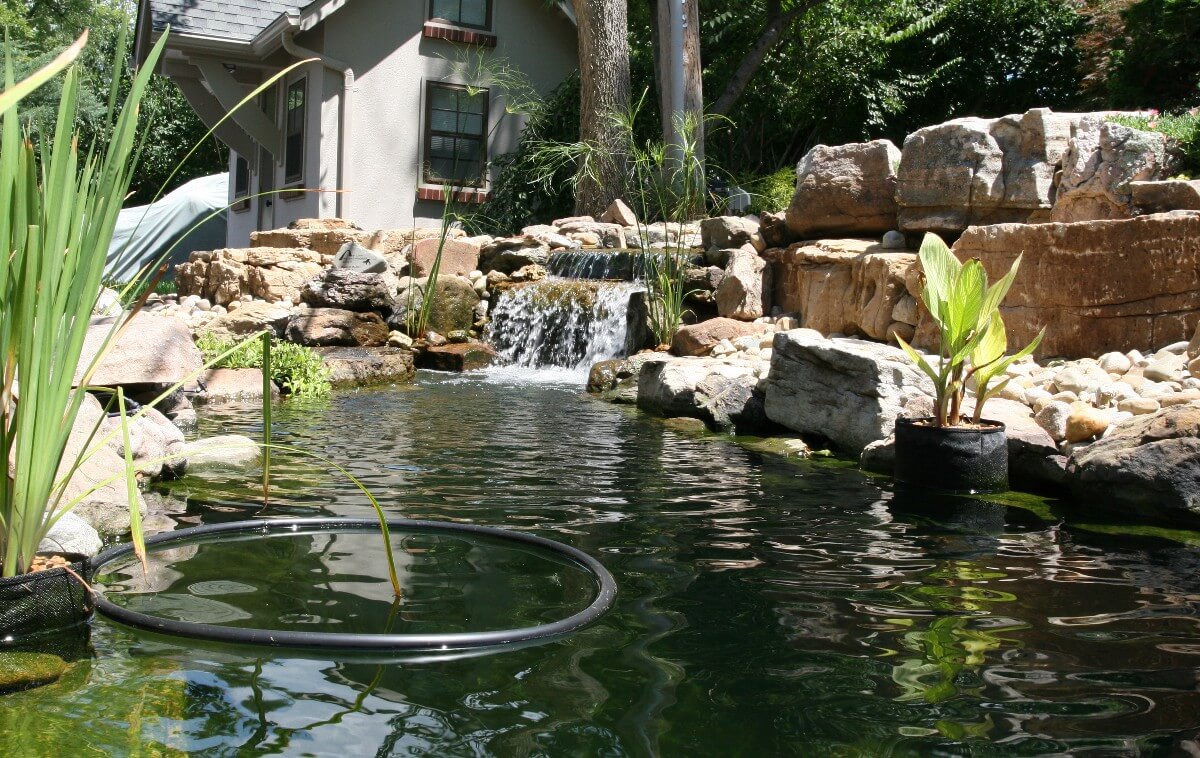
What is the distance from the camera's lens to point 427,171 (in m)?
16.6

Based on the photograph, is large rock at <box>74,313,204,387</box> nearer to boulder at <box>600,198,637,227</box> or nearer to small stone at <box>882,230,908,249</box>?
small stone at <box>882,230,908,249</box>

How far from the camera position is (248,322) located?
36.6 feet

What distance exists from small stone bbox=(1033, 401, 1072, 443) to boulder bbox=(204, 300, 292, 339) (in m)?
7.59

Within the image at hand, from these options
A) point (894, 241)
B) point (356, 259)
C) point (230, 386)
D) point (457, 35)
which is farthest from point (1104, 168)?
point (457, 35)

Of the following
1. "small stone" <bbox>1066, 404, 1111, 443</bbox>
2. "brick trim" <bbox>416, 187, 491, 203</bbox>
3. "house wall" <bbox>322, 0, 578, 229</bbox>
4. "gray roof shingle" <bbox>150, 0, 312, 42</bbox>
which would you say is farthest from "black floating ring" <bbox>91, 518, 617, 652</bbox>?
"gray roof shingle" <bbox>150, 0, 312, 42</bbox>

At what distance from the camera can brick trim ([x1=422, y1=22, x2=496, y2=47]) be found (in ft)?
53.9

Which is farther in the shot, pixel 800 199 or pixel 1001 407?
pixel 800 199

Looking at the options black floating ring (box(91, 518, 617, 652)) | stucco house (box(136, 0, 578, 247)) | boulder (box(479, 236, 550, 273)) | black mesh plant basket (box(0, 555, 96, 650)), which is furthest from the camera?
stucco house (box(136, 0, 578, 247))

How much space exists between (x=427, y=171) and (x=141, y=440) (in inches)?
488

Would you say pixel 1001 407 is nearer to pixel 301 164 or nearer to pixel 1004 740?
pixel 1004 740

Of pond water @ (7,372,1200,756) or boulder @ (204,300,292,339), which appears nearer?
pond water @ (7,372,1200,756)

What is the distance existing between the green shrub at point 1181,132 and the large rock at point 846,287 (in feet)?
6.51

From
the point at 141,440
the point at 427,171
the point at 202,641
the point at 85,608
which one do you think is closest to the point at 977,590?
the point at 202,641

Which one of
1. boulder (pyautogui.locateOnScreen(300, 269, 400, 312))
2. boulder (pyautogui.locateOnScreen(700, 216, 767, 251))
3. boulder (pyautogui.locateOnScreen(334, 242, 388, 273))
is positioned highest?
boulder (pyautogui.locateOnScreen(700, 216, 767, 251))
